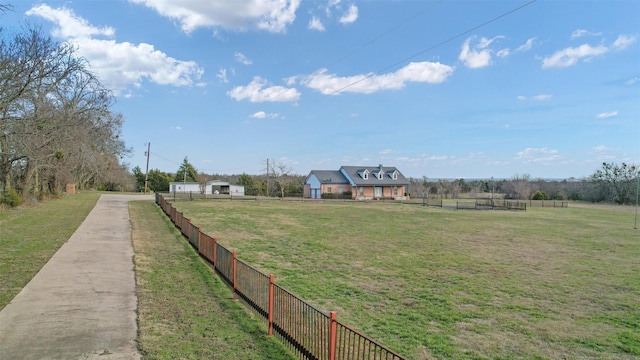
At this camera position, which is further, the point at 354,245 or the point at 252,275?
the point at 354,245

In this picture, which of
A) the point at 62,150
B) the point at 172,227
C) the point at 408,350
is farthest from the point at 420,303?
the point at 62,150

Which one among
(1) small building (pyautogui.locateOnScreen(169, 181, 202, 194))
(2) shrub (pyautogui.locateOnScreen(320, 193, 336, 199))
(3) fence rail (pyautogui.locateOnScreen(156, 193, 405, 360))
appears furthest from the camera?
(2) shrub (pyautogui.locateOnScreen(320, 193, 336, 199))

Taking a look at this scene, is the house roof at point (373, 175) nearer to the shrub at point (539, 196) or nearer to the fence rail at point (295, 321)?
the shrub at point (539, 196)

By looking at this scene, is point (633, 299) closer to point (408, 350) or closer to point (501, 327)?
point (501, 327)

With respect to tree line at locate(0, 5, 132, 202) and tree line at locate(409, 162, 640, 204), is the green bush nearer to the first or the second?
tree line at locate(0, 5, 132, 202)

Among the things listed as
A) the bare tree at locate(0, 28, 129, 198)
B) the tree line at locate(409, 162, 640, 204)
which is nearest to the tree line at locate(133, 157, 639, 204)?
the tree line at locate(409, 162, 640, 204)

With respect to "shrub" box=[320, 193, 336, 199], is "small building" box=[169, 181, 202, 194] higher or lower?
higher

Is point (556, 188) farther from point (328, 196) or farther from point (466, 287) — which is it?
point (466, 287)

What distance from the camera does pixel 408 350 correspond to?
215 inches

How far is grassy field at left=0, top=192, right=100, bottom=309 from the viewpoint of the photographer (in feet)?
25.5

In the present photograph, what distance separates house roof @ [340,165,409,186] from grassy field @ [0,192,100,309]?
1696 inches

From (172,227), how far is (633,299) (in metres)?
16.3

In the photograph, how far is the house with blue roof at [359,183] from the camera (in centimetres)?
5769

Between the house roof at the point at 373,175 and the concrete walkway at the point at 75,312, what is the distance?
49589 mm
